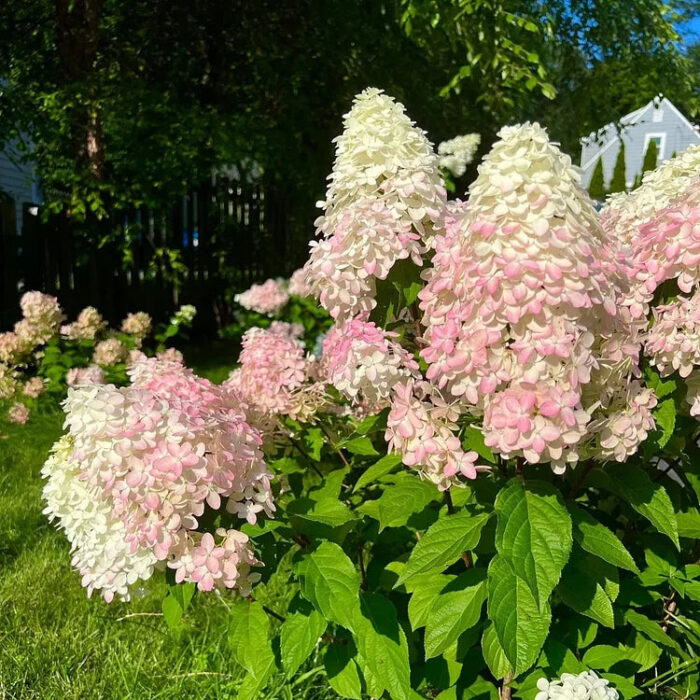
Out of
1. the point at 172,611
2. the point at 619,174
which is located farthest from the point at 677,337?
the point at 619,174

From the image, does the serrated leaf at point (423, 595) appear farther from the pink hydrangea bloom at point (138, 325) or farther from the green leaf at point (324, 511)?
the pink hydrangea bloom at point (138, 325)

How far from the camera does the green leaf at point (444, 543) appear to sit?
4.47ft

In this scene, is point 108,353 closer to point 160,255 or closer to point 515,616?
point 160,255

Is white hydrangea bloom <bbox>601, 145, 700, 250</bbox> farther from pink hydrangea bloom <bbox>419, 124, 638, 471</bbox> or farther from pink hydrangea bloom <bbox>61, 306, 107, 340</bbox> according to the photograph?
pink hydrangea bloom <bbox>61, 306, 107, 340</bbox>

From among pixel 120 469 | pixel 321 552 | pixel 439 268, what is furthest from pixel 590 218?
pixel 120 469

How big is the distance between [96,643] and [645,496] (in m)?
2.00

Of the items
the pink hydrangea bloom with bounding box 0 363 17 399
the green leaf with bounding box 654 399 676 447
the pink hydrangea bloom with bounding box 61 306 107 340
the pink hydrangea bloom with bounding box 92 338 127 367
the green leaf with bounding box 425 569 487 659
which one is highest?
→ the green leaf with bounding box 654 399 676 447

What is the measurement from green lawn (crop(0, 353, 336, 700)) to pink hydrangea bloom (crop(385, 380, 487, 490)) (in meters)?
0.88

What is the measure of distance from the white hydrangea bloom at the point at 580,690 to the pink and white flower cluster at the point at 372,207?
0.83 meters

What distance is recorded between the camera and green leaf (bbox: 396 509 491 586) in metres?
1.36

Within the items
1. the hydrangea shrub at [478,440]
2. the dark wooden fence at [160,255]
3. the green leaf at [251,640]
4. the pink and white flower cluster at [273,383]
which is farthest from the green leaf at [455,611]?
the dark wooden fence at [160,255]

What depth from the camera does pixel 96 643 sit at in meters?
2.63

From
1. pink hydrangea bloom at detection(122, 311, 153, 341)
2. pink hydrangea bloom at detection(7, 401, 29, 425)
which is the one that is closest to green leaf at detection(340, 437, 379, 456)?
pink hydrangea bloom at detection(7, 401, 29, 425)

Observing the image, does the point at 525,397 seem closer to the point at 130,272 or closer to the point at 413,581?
the point at 413,581
